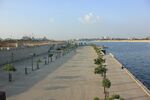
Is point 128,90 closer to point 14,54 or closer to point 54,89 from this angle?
point 54,89

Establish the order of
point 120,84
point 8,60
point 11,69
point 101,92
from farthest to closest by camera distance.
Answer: point 8,60, point 11,69, point 120,84, point 101,92

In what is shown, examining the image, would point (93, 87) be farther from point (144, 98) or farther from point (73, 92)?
Result: point (144, 98)

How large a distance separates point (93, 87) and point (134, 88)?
9.03 ft

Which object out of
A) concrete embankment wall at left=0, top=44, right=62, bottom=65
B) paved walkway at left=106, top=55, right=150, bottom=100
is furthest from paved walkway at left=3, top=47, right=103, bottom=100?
concrete embankment wall at left=0, top=44, right=62, bottom=65

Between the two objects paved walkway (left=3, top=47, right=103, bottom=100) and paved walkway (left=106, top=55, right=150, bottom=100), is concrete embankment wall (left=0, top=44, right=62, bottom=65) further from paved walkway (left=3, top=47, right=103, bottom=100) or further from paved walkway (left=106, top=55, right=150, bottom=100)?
paved walkway (left=106, top=55, right=150, bottom=100)

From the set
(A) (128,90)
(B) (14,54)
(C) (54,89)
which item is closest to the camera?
(A) (128,90)

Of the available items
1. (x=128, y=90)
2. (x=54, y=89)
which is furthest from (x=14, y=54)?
(x=128, y=90)

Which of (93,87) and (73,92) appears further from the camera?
(93,87)

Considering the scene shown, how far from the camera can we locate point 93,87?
75.6ft

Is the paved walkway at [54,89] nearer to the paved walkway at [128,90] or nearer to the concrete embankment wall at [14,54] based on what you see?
the paved walkway at [128,90]

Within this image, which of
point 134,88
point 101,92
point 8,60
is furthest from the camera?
point 8,60

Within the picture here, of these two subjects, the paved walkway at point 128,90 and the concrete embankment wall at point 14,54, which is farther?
the concrete embankment wall at point 14,54

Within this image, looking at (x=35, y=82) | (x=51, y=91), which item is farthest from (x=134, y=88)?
(x=35, y=82)

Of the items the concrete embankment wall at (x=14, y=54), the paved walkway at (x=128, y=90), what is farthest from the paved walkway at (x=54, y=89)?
the concrete embankment wall at (x=14, y=54)
